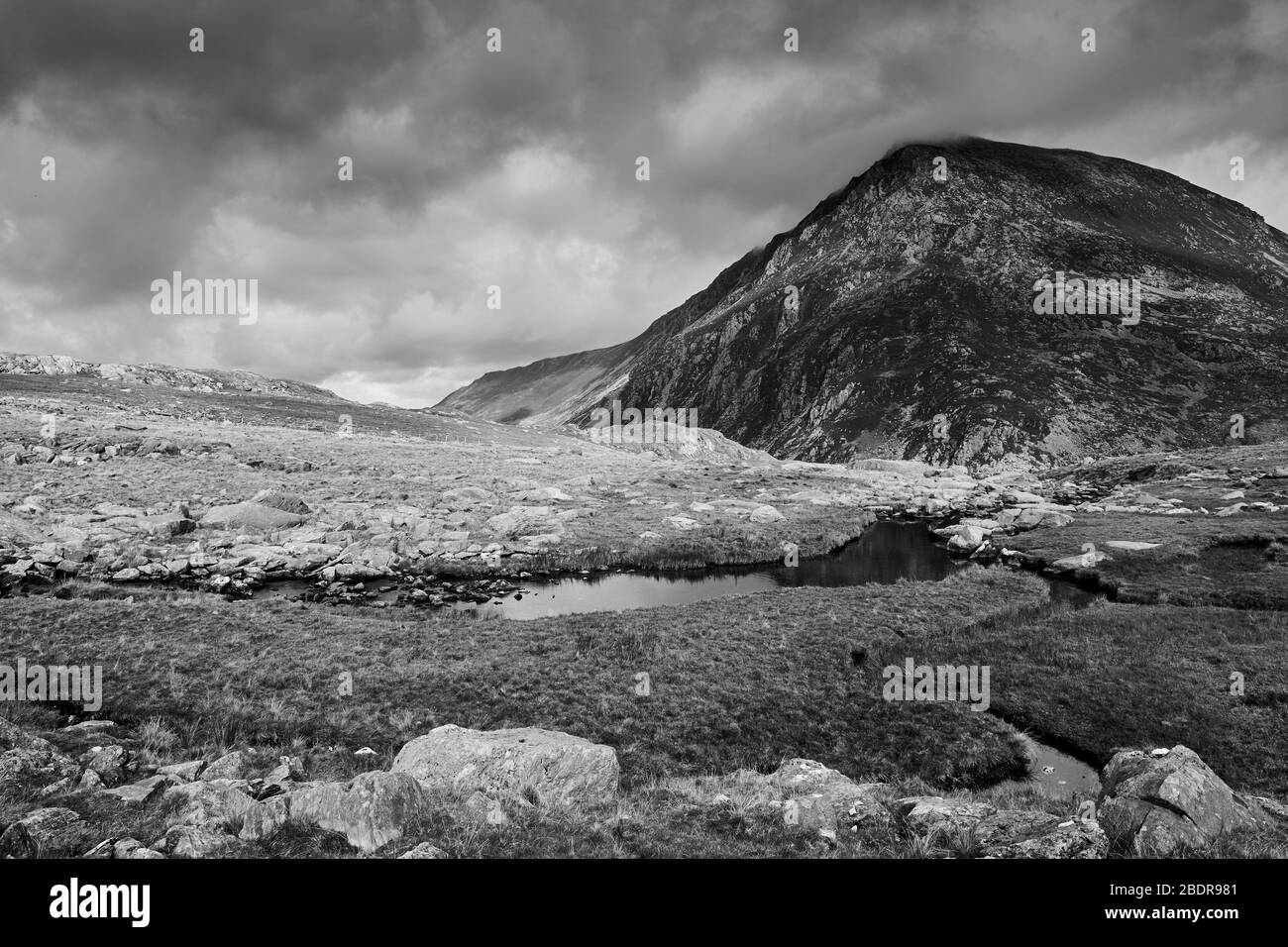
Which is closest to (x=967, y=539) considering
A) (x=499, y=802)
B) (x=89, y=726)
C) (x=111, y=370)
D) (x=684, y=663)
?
(x=684, y=663)

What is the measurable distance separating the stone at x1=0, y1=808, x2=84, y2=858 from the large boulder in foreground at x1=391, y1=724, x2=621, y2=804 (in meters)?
5.49

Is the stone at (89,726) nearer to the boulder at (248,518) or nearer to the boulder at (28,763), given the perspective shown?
the boulder at (28,763)

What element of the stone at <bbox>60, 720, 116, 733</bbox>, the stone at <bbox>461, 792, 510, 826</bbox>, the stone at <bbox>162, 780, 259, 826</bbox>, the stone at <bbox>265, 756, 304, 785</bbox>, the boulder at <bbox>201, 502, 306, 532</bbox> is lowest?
the stone at <bbox>265, 756, 304, 785</bbox>

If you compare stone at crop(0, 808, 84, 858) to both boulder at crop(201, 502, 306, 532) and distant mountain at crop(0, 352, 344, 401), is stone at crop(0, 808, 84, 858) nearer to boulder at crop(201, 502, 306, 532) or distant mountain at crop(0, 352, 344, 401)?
boulder at crop(201, 502, 306, 532)

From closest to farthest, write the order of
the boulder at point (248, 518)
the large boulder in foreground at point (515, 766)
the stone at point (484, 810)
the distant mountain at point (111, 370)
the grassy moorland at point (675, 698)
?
the stone at point (484, 810)
the grassy moorland at point (675, 698)
the large boulder in foreground at point (515, 766)
the boulder at point (248, 518)
the distant mountain at point (111, 370)

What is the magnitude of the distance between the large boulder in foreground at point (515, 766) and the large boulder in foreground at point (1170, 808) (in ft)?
31.4

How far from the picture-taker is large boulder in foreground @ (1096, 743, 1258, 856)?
923cm

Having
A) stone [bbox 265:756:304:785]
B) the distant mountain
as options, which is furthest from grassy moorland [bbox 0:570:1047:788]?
the distant mountain

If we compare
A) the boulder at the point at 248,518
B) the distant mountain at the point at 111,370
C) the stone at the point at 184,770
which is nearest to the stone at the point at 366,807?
the stone at the point at 184,770

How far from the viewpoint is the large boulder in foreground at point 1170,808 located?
9.23m
